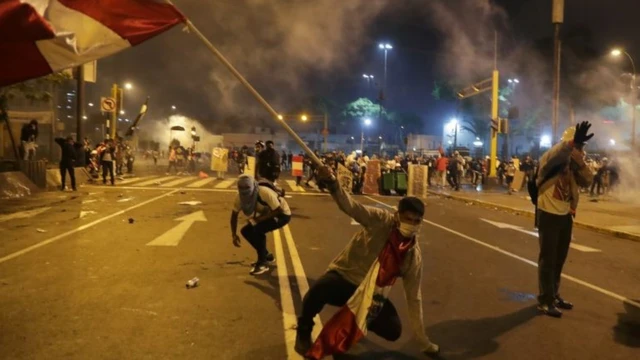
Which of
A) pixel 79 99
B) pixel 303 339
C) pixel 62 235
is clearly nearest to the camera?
pixel 303 339

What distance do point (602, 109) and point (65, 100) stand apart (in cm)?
5598

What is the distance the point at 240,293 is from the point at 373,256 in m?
2.48

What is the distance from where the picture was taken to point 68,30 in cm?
444

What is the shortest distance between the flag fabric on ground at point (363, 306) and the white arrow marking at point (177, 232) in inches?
224

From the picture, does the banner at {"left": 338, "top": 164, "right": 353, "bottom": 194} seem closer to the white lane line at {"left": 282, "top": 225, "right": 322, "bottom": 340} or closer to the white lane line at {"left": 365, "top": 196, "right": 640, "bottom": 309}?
the white lane line at {"left": 365, "top": 196, "right": 640, "bottom": 309}

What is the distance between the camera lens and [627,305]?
21.5 ft

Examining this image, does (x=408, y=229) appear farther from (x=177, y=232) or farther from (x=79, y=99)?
(x=79, y=99)

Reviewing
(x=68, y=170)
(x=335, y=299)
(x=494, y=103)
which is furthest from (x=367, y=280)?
(x=494, y=103)

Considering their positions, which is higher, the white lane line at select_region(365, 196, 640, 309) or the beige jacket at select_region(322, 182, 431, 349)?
the beige jacket at select_region(322, 182, 431, 349)

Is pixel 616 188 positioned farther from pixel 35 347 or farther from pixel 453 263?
pixel 35 347

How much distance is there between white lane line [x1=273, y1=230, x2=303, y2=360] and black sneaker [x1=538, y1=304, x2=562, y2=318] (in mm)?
2700

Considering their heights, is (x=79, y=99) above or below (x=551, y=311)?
above

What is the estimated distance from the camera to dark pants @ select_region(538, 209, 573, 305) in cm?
604

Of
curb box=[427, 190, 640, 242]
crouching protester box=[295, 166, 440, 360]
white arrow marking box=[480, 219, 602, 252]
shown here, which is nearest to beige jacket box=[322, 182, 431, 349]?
crouching protester box=[295, 166, 440, 360]
